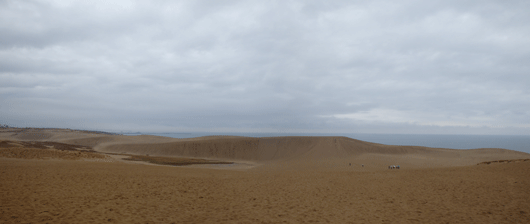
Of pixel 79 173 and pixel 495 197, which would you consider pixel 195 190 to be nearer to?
pixel 79 173

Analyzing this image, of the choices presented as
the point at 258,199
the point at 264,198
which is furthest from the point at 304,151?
the point at 258,199

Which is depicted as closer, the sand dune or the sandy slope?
the sandy slope

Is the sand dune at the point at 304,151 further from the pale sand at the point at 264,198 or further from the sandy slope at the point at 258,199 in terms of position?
the sandy slope at the point at 258,199

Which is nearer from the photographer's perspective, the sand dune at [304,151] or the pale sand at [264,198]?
the pale sand at [264,198]

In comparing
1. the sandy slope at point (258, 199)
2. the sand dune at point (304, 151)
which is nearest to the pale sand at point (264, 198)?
the sandy slope at point (258, 199)

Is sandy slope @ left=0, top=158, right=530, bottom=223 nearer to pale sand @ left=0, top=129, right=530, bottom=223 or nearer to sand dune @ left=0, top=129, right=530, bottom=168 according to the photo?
pale sand @ left=0, top=129, right=530, bottom=223

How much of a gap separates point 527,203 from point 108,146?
6139 centimetres

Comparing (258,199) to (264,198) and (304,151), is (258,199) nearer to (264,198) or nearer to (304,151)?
(264,198)

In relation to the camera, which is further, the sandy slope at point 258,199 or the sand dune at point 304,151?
the sand dune at point 304,151

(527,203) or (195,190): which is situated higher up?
(527,203)

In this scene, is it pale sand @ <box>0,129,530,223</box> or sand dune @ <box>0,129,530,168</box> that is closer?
pale sand @ <box>0,129,530,223</box>

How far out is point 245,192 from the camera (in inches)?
476

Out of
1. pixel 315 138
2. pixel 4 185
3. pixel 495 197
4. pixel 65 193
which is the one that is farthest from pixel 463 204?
pixel 315 138

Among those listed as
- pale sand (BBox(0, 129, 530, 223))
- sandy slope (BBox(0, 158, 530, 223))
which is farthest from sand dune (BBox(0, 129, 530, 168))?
sandy slope (BBox(0, 158, 530, 223))
